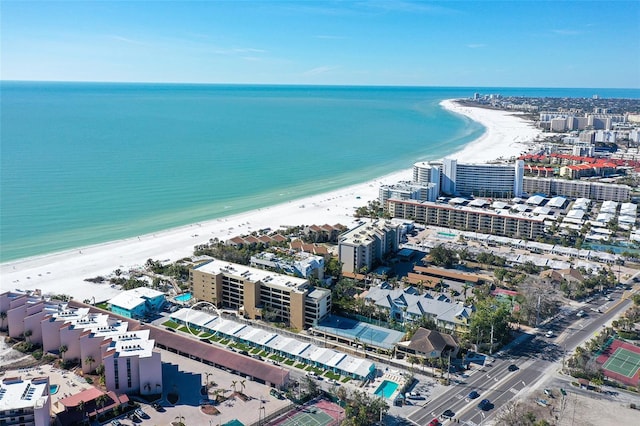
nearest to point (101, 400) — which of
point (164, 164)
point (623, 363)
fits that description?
point (623, 363)

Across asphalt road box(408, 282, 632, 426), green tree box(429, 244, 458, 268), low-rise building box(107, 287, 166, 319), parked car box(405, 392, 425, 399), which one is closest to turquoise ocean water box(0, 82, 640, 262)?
low-rise building box(107, 287, 166, 319)

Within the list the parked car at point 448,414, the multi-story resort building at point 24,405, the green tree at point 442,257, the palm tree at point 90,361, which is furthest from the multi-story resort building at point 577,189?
the multi-story resort building at point 24,405

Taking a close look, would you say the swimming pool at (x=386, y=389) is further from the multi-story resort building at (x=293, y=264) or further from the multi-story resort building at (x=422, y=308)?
the multi-story resort building at (x=293, y=264)

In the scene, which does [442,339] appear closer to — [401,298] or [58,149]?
[401,298]

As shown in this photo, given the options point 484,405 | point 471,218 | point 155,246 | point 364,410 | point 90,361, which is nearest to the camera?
point 364,410

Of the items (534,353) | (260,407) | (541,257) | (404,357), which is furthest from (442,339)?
(541,257)

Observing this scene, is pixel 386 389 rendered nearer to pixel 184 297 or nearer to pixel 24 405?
pixel 24 405

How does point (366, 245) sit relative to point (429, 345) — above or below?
above
